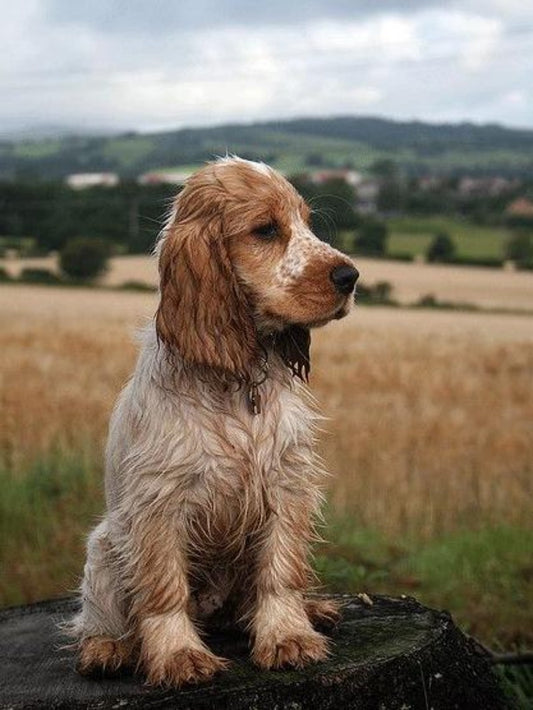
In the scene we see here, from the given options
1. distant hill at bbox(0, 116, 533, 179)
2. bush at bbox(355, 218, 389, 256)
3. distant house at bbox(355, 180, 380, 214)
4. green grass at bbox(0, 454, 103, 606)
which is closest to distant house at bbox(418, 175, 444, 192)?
distant house at bbox(355, 180, 380, 214)

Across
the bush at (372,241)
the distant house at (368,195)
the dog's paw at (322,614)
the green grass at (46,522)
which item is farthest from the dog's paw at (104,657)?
the distant house at (368,195)

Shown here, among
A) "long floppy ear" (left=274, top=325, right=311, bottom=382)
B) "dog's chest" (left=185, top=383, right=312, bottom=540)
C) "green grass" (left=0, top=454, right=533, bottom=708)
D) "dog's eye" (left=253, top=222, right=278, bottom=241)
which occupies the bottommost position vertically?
Answer: "green grass" (left=0, top=454, right=533, bottom=708)

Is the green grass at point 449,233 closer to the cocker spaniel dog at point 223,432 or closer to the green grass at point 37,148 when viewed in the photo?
the green grass at point 37,148

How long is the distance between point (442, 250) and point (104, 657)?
6910 cm

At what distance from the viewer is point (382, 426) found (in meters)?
13.7

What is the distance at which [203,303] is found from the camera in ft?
14.4

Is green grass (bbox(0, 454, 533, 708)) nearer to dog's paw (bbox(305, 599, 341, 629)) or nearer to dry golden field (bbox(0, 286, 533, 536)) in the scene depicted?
dry golden field (bbox(0, 286, 533, 536))

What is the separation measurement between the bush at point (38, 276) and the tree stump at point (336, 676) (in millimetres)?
54320

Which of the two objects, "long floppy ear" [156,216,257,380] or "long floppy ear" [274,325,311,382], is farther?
"long floppy ear" [274,325,311,382]

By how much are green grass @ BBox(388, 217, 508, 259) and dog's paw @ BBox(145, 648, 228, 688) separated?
2698 inches

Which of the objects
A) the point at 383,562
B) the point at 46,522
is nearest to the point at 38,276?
the point at 46,522

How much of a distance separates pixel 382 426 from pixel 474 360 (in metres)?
8.71

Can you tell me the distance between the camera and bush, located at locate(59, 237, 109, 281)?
58.5 metres

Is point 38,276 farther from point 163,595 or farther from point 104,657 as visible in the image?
point 163,595
